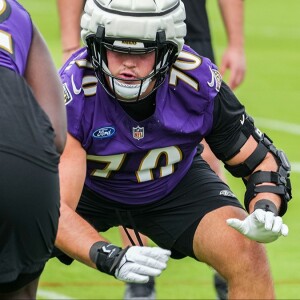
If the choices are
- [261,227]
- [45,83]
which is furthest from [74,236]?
[45,83]

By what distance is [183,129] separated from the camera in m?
5.50

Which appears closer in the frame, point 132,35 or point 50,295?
point 132,35

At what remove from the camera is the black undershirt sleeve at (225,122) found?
5559 millimetres

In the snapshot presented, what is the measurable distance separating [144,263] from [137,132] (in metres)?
0.87

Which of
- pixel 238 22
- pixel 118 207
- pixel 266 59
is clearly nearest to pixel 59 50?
pixel 266 59

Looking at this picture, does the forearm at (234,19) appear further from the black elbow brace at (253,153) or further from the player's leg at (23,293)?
the player's leg at (23,293)

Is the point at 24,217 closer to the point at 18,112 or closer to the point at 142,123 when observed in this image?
the point at 18,112

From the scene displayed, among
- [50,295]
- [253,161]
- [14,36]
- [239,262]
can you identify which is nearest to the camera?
[14,36]

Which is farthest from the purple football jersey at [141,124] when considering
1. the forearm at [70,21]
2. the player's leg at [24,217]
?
the forearm at [70,21]

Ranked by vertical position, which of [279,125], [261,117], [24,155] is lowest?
[261,117]

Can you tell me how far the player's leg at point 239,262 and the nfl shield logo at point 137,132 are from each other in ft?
1.75

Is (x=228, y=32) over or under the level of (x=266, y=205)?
under

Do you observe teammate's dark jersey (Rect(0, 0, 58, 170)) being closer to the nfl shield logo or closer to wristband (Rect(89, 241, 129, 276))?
wristband (Rect(89, 241, 129, 276))

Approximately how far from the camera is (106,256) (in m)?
4.97
